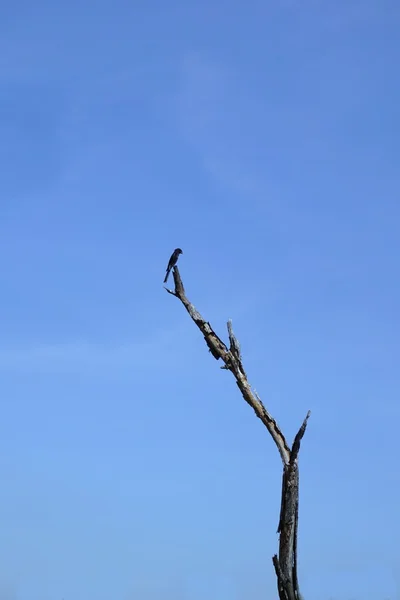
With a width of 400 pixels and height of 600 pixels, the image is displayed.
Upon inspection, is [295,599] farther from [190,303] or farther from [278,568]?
[190,303]

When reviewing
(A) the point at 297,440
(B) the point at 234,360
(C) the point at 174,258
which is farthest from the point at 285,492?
(C) the point at 174,258

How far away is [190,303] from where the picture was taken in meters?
26.7

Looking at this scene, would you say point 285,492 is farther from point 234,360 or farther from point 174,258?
point 174,258

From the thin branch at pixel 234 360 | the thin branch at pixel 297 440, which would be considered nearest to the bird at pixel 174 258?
the thin branch at pixel 234 360

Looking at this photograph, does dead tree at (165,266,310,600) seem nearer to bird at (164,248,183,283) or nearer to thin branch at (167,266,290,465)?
thin branch at (167,266,290,465)

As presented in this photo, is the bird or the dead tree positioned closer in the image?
the dead tree

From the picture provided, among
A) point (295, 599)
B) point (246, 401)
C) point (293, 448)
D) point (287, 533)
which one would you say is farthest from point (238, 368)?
point (295, 599)

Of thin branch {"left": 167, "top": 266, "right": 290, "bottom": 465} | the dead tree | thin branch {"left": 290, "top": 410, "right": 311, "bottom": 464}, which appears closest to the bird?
thin branch {"left": 167, "top": 266, "right": 290, "bottom": 465}

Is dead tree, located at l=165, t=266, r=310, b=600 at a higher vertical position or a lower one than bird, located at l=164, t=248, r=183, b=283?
lower

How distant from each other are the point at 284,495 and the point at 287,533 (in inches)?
36.1

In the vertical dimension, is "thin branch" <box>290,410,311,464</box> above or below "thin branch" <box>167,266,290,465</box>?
below

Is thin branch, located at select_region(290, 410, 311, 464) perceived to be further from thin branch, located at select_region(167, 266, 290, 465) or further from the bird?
the bird

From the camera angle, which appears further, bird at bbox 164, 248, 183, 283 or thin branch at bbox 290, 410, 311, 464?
bird at bbox 164, 248, 183, 283

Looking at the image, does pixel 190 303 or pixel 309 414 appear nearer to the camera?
pixel 309 414
